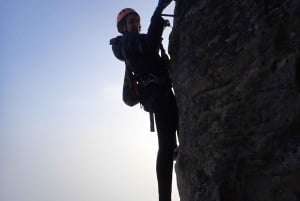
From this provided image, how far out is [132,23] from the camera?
7336 mm

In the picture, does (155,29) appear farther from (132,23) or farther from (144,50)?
(132,23)

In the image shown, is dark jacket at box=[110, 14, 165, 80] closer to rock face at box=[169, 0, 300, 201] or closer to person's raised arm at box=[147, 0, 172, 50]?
person's raised arm at box=[147, 0, 172, 50]

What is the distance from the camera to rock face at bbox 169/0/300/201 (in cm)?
430

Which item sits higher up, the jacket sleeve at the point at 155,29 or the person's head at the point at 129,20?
the person's head at the point at 129,20

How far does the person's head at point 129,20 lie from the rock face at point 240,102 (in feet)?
4.79

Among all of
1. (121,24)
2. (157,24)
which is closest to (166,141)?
(157,24)

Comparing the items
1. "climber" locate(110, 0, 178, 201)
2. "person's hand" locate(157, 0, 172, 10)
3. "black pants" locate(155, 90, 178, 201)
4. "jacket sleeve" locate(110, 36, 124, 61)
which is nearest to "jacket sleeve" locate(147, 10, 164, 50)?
"climber" locate(110, 0, 178, 201)

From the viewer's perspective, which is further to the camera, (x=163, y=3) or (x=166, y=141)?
(x=163, y=3)

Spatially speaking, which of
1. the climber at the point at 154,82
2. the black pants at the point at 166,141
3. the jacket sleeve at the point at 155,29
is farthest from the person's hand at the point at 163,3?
the black pants at the point at 166,141

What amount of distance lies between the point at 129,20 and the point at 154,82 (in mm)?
1462

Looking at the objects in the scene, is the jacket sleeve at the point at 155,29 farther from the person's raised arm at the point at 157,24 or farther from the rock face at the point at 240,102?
the rock face at the point at 240,102

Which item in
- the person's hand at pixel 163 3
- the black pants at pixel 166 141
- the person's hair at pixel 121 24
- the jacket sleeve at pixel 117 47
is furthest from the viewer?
the person's hair at pixel 121 24

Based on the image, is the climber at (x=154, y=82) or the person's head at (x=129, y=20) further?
the person's head at (x=129, y=20)

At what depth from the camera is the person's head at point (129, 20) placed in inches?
289
